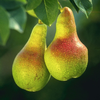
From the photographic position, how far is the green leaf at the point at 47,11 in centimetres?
107

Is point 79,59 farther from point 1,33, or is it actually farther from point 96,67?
point 96,67

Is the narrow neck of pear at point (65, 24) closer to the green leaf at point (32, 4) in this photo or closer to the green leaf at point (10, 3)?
the green leaf at point (32, 4)

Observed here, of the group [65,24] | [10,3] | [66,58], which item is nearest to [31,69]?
[66,58]

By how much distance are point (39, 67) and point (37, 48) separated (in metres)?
0.13

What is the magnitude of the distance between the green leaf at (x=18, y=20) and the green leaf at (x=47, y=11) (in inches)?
15.6

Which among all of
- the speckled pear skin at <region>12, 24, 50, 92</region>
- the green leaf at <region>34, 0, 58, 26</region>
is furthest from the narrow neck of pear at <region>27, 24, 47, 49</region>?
the green leaf at <region>34, 0, 58, 26</region>

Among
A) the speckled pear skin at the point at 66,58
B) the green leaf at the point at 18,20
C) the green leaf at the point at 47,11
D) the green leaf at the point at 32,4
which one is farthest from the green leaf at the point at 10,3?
the speckled pear skin at the point at 66,58

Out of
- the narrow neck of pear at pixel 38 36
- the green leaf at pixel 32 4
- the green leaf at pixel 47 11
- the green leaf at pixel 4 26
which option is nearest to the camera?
the green leaf at pixel 4 26

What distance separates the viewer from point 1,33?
0.62 metres

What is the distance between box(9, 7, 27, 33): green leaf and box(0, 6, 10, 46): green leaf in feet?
0.05

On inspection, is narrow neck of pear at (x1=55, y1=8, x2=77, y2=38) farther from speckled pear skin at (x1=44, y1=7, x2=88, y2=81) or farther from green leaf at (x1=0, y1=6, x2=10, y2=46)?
green leaf at (x1=0, y1=6, x2=10, y2=46)

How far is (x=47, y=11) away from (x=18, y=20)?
0.45 m

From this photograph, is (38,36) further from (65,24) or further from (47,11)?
(47,11)

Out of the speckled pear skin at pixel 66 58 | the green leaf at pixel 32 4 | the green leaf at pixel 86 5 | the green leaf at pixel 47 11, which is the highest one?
the green leaf at pixel 32 4
